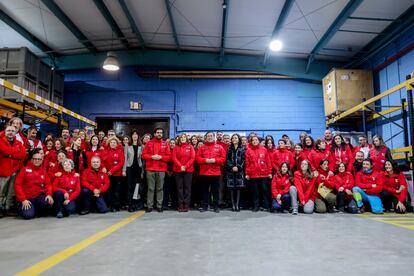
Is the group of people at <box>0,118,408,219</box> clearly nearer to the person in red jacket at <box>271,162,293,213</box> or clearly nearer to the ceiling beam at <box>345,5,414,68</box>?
the person in red jacket at <box>271,162,293,213</box>

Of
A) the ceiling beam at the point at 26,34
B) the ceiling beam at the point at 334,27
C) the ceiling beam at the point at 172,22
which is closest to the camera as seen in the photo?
the ceiling beam at the point at 334,27

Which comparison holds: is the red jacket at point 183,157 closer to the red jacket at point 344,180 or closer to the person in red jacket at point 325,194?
the person in red jacket at point 325,194

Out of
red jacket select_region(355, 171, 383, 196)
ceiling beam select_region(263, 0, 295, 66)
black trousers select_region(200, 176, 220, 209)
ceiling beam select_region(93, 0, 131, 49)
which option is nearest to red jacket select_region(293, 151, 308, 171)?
red jacket select_region(355, 171, 383, 196)

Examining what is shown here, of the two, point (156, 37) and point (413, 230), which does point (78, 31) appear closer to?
point (156, 37)

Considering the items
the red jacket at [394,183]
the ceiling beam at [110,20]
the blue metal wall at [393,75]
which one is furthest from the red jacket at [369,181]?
the ceiling beam at [110,20]

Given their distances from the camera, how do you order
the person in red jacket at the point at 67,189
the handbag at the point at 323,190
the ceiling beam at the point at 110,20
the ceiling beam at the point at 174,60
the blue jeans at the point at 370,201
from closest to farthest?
the person in red jacket at the point at 67,189 < the blue jeans at the point at 370,201 < the handbag at the point at 323,190 < the ceiling beam at the point at 110,20 < the ceiling beam at the point at 174,60

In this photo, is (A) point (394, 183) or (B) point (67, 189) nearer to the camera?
(B) point (67, 189)

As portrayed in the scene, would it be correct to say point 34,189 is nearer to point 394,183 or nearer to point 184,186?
point 184,186

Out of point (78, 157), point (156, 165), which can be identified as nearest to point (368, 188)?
point (156, 165)

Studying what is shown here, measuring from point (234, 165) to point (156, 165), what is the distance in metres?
1.56

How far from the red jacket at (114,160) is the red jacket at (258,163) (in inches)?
99.6

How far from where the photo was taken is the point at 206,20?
964 cm

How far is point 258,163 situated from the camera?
609 centimetres

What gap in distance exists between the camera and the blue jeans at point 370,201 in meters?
5.67
